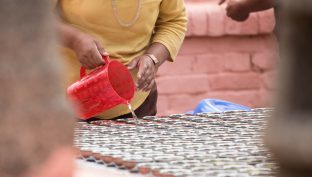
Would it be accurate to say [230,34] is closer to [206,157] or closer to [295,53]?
[206,157]

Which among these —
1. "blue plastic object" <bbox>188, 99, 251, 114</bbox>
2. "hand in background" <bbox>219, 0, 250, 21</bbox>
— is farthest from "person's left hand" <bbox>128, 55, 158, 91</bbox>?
"hand in background" <bbox>219, 0, 250, 21</bbox>

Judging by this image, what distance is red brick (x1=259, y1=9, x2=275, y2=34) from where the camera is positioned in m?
4.29

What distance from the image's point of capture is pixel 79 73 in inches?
95.9

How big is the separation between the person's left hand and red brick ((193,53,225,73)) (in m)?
1.67

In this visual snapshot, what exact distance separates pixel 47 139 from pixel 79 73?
206 cm

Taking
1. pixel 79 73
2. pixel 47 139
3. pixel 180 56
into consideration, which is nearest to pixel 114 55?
pixel 79 73

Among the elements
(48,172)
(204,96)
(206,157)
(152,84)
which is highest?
(48,172)

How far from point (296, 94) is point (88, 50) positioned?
1.99 m

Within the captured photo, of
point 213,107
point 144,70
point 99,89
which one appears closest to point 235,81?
point 213,107

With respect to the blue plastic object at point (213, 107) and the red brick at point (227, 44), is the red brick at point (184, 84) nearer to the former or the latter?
the red brick at point (227, 44)

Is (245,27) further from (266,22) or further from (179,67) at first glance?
(179,67)

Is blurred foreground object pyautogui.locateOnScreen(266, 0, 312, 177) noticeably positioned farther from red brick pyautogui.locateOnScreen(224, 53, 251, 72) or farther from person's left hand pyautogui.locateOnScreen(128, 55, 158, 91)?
red brick pyautogui.locateOnScreen(224, 53, 251, 72)

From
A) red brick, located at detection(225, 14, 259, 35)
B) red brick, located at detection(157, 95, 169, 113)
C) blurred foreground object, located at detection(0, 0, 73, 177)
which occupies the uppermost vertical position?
blurred foreground object, located at detection(0, 0, 73, 177)

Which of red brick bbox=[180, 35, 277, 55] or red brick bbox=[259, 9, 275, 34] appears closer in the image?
red brick bbox=[180, 35, 277, 55]
